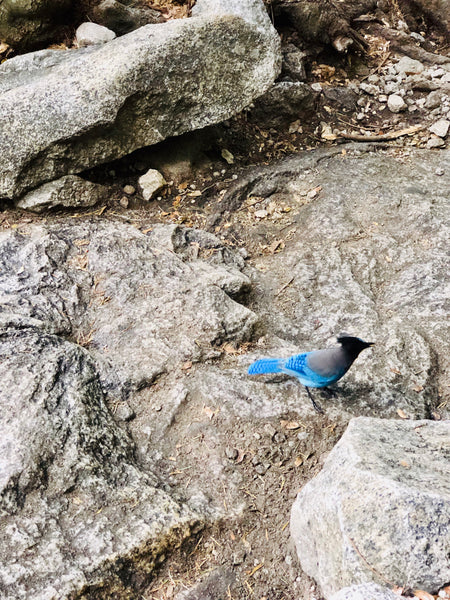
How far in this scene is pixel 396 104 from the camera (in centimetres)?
687

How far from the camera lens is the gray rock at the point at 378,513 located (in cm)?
231

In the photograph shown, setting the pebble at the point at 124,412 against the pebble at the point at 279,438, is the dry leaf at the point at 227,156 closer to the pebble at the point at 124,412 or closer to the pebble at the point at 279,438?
the pebble at the point at 124,412

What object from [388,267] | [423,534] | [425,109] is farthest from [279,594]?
[425,109]

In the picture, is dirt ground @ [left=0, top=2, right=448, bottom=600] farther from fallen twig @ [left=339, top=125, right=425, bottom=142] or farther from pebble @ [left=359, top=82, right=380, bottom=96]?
pebble @ [left=359, top=82, right=380, bottom=96]

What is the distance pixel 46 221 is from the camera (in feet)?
17.0

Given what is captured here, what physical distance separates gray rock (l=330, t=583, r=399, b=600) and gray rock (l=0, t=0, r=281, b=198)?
14.2 ft

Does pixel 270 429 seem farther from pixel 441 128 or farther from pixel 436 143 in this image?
pixel 441 128

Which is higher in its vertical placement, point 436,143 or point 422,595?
point 422,595

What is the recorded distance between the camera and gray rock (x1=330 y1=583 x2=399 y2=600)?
219 centimetres

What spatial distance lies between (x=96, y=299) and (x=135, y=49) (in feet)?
7.97


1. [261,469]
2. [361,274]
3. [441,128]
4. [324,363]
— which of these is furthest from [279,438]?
[441,128]

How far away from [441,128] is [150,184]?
3566 mm

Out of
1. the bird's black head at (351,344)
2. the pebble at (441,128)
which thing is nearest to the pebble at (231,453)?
the bird's black head at (351,344)

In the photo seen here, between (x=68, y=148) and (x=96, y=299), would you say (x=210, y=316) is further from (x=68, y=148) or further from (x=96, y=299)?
(x=68, y=148)
